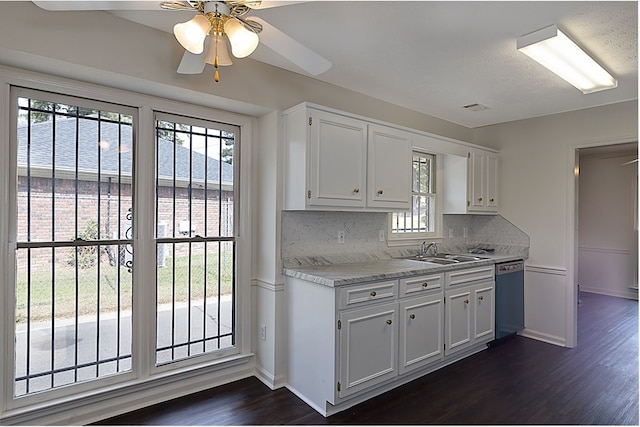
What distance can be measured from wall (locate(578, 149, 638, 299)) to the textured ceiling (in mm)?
3680

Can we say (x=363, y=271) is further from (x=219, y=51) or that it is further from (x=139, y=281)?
(x=219, y=51)

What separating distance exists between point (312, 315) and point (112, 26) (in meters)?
2.22

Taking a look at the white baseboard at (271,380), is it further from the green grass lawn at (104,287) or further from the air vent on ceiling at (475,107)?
the air vent on ceiling at (475,107)

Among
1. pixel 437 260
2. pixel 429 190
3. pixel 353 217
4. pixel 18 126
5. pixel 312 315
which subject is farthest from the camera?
pixel 429 190

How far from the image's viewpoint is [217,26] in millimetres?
1683

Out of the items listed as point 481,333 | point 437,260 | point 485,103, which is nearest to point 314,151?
point 437,260

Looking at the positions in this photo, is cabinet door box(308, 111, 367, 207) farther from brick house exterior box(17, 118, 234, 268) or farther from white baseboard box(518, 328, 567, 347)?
white baseboard box(518, 328, 567, 347)

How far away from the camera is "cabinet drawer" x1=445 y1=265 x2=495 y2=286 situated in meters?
3.34

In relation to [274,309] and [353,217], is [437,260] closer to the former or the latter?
[353,217]

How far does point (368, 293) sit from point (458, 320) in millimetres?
1214

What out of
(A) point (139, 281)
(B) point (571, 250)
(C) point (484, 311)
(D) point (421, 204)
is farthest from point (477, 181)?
(A) point (139, 281)

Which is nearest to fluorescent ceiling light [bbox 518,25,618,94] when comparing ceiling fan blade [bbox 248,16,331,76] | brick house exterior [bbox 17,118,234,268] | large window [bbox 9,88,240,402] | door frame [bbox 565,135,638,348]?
door frame [bbox 565,135,638,348]

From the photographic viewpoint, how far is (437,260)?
378cm

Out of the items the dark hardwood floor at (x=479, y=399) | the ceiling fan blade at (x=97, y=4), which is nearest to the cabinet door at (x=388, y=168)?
the dark hardwood floor at (x=479, y=399)
